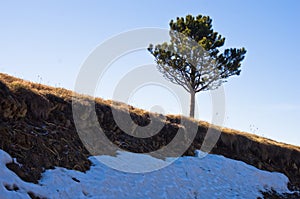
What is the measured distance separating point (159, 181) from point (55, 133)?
3.52 meters

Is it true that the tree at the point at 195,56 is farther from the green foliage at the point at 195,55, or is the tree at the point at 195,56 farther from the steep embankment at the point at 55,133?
the steep embankment at the point at 55,133

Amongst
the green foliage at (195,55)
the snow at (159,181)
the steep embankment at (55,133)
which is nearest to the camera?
the snow at (159,181)

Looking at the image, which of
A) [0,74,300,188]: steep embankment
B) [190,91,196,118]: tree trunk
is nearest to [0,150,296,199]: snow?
[0,74,300,188]: steep embankment

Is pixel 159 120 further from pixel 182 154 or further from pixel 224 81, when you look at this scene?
pixel 224 81

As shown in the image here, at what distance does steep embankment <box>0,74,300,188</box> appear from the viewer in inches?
355

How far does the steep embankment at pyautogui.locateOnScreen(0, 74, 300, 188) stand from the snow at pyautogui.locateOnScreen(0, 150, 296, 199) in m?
0.39

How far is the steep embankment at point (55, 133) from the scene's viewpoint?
9008 millimetres

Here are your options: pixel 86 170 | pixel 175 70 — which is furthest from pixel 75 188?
pixel 175 70

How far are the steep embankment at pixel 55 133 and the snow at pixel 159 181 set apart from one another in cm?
39

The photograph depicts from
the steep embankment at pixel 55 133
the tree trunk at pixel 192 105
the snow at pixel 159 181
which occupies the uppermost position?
the tree trunk at pixel 192 105

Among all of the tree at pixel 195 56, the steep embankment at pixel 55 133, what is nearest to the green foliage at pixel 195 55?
the tree at pixel 195 56

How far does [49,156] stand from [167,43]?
60.1 ft

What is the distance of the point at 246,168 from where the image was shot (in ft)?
49.1

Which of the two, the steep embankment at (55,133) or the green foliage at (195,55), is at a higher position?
the green foliage at (195,55)
